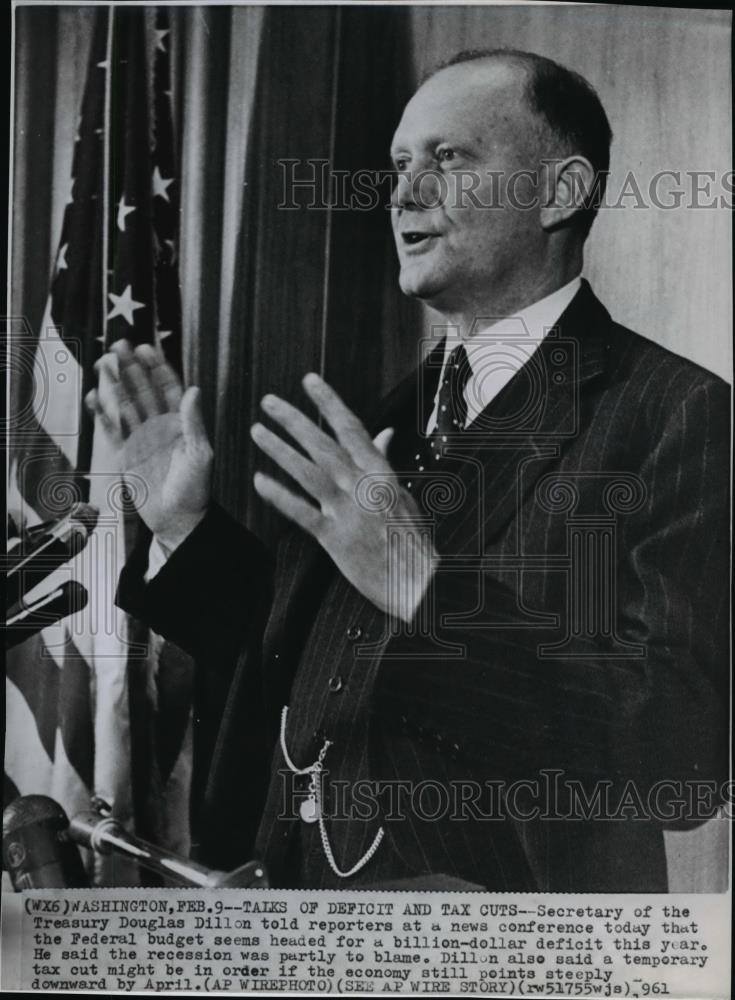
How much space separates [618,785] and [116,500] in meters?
2.17

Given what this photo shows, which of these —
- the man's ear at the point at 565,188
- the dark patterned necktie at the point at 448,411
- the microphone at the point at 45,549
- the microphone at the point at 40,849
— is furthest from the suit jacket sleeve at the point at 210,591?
the man's ear at the point at 565,188

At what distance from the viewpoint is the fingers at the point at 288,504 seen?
430 cm

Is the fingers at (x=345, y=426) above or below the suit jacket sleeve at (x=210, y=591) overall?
above

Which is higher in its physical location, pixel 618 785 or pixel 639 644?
pixel 639 644

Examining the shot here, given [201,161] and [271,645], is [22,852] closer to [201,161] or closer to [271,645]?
[271,645]

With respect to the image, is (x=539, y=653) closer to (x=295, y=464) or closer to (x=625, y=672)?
(x=625, y=672)

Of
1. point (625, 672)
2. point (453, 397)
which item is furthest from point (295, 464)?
point (625, 672)

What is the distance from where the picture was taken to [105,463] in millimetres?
4375

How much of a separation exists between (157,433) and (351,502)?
2.62 ft

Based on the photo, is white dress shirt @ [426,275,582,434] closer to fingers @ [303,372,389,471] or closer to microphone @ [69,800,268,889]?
fingers @ [303,372,389,471]

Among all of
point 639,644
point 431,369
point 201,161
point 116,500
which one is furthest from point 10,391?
point 639,644

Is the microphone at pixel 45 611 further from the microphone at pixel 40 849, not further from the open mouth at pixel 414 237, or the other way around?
the open mouth at pixel 414 237

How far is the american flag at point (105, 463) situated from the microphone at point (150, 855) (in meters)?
0.05

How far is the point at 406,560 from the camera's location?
4242mm
